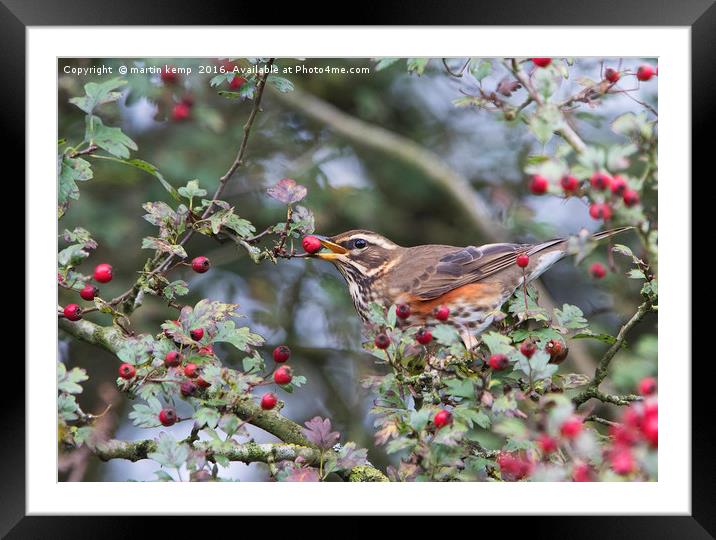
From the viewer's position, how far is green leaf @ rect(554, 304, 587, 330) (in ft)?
9.03

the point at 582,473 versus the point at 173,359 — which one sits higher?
the point at 173,359

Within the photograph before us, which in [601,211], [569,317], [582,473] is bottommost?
[582,473]

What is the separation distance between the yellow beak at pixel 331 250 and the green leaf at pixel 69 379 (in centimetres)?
90

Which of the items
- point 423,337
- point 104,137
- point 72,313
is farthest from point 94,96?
point 423,337

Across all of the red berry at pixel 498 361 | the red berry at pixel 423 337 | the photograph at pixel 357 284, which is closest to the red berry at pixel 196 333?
the photograph at pixel 357 284

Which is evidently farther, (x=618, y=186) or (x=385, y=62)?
(x=385, y=62)

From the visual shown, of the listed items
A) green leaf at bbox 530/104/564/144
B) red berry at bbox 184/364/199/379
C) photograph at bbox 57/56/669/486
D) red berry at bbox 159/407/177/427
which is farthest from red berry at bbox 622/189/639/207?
red berry at bbox 159/407/177/427

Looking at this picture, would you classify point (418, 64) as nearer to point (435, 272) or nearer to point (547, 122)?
point (547, 122)

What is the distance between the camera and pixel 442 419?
99.8 inches

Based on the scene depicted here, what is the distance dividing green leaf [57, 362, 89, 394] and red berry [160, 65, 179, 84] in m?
1.06

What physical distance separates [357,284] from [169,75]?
41.3 inches

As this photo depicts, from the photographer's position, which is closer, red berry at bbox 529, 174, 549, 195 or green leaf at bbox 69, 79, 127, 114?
red berry at bbox 529, 174, 549, 195

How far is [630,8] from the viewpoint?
8.87 feet

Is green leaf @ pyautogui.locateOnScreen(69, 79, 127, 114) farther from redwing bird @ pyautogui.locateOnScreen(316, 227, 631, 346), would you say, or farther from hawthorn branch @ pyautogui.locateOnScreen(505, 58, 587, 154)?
hawthorn branch @ pyautogui.locateOnScreen(505, 58, 587, 154)
